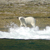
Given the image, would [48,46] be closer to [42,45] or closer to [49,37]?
[42,45]

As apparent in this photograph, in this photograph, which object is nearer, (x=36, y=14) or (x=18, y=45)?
(x=18, y=45)

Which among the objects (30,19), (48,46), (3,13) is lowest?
(48,46)

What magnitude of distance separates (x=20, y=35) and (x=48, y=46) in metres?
2.89

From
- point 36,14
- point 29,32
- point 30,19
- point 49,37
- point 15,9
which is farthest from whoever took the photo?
point 15,9

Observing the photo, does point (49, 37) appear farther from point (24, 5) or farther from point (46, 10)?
point (24, 5)

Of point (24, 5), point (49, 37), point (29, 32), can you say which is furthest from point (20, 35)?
point (24, 5)

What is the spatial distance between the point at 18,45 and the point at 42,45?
134cm

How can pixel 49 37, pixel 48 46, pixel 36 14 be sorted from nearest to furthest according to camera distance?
pixel 48 46 < pixel 49 37 < pixel 36 14

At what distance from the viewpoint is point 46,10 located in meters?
24.7

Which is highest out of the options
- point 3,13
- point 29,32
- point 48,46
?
point 3,13

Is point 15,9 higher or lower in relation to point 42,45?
higher

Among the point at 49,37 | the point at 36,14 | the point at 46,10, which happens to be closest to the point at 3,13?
the point at 36,14

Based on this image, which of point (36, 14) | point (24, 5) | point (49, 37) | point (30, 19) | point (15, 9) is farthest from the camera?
point (24, 5)

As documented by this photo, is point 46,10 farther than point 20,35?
Yes
